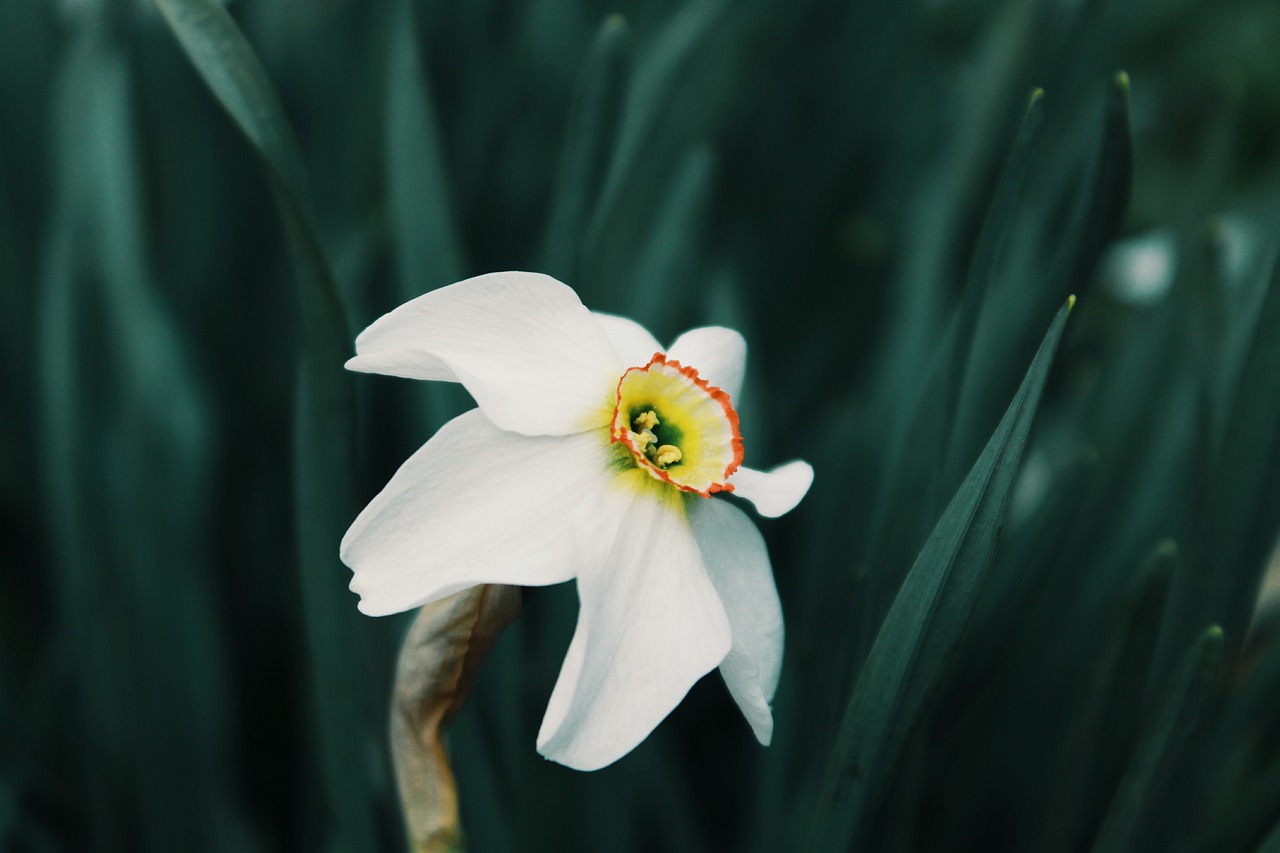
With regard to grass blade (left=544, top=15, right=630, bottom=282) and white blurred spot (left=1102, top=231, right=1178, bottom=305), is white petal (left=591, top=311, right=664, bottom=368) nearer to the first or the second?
grass blade (left=544, top=15, right=630, bottom=282)

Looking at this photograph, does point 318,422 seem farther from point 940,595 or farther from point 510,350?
point 940,595

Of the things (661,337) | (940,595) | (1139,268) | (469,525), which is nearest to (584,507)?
(469,525)

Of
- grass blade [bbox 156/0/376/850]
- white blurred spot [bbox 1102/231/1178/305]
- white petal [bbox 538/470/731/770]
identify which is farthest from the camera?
white blurred spot [bbox 1102/231/1178/305]

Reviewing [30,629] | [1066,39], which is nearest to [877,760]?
[1066,39]

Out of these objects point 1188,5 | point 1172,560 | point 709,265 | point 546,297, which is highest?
point 1188,5

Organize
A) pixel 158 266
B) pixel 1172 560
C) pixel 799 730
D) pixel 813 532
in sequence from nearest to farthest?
pixel 1172 560 < pixel 799 730 < pixel 813 532 < pixel 158 266

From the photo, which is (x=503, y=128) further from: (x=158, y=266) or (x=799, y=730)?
(x=799, y=730)

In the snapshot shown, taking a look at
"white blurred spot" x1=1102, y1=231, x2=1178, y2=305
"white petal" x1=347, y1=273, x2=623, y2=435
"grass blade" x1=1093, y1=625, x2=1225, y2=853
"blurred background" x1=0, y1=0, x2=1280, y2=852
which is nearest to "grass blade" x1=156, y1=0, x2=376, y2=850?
"blurred background" x1=0, y1=0, x2=1280, y2=852
